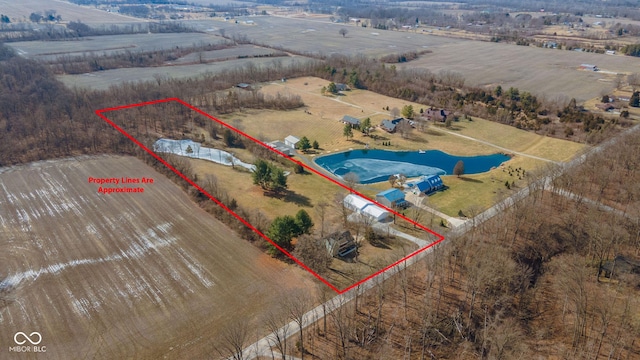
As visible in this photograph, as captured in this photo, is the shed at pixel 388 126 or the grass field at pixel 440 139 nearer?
the grass field at pixel 440 139

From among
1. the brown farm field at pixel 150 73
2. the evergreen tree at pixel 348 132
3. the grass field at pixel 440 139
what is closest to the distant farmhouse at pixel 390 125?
the grass field at pixel 440 139

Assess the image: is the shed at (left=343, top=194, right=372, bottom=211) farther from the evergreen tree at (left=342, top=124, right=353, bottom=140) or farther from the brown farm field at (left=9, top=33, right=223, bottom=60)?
the brown farm field at (left=9, top=33, right=223, bottom=60)

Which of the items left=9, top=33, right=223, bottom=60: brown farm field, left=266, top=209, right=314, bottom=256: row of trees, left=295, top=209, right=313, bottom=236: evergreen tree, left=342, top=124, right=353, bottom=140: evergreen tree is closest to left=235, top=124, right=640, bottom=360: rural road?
left=266, top=209, right=314, bottom=256: row of trees

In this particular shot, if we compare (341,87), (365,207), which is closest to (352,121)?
(341,87)

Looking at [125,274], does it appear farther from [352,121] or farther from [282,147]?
[352,121]

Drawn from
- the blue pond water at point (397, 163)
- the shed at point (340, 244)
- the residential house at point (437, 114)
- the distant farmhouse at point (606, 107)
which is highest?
the distant farmhouse at point (606, 107)

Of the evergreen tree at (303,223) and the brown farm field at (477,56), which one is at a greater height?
the brown farm field at (477,56)

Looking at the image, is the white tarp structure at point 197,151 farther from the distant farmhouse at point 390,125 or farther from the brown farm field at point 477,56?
the brown farm field at point 477,56
